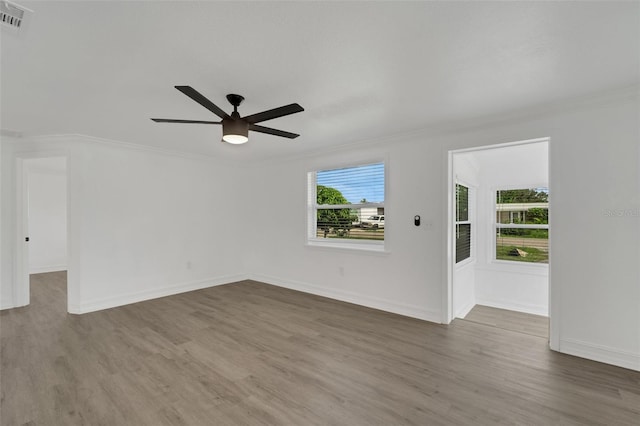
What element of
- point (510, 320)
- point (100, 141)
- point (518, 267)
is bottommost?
point (510, 320)

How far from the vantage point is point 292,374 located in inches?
96.5

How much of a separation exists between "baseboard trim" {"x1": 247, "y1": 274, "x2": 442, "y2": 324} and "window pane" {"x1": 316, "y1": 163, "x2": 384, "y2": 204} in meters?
1.46

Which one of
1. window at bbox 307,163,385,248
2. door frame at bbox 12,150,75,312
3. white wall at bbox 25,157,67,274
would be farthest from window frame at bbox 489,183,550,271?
white wall at bbox 25,157,67,274

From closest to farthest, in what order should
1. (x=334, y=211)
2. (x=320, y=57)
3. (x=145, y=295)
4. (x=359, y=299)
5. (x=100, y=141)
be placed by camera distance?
(x=320, y=57)
(x=100, y=141)
(x=359, y=299)
(x=145, y=295)
(x=334, y=211)

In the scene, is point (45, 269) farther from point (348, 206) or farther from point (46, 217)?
point (348, 206)

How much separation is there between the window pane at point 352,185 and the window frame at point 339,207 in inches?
3.1

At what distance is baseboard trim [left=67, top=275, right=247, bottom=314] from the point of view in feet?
13.0

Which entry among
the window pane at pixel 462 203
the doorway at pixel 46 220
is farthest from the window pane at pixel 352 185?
the doorway at pixel 46 220

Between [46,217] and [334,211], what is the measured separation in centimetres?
699

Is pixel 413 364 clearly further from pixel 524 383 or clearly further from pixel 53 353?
pixel 53 353

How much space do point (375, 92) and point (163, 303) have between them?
420 cm

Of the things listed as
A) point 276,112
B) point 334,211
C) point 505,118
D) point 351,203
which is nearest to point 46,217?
point 334,211

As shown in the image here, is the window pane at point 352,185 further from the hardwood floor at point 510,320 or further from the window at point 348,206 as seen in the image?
the hardwood floor at point 510,320

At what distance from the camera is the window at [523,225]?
4723 mm
